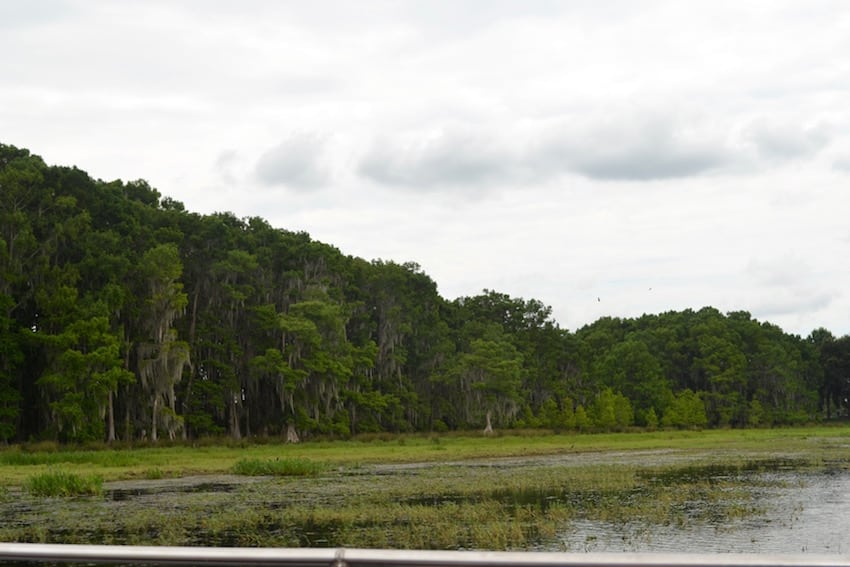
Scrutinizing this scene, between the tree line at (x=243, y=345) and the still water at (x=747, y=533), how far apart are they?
36.0m

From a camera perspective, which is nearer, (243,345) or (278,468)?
(278,468)

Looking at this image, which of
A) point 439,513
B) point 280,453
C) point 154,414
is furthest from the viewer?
point 154,414

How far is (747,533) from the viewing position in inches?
696

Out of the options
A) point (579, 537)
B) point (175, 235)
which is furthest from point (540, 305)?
point (579, 537)

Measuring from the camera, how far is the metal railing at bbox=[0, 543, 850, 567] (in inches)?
97.3

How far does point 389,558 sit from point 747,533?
659 inches

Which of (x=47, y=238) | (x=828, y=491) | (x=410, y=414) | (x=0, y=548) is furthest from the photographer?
(x=410, y=414)

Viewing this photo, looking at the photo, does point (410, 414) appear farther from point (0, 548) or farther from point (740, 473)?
point (0, 548)

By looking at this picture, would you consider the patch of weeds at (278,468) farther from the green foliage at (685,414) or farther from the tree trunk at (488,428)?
the green foliage at (685,414)

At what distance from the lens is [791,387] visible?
363 feet

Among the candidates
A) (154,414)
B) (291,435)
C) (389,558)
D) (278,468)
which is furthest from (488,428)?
(389,558)

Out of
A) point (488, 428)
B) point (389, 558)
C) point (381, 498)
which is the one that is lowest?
point (488, 428)

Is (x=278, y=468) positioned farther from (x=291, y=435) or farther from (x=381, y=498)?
(x=291, y=435)

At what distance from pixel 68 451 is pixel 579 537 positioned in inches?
1374
